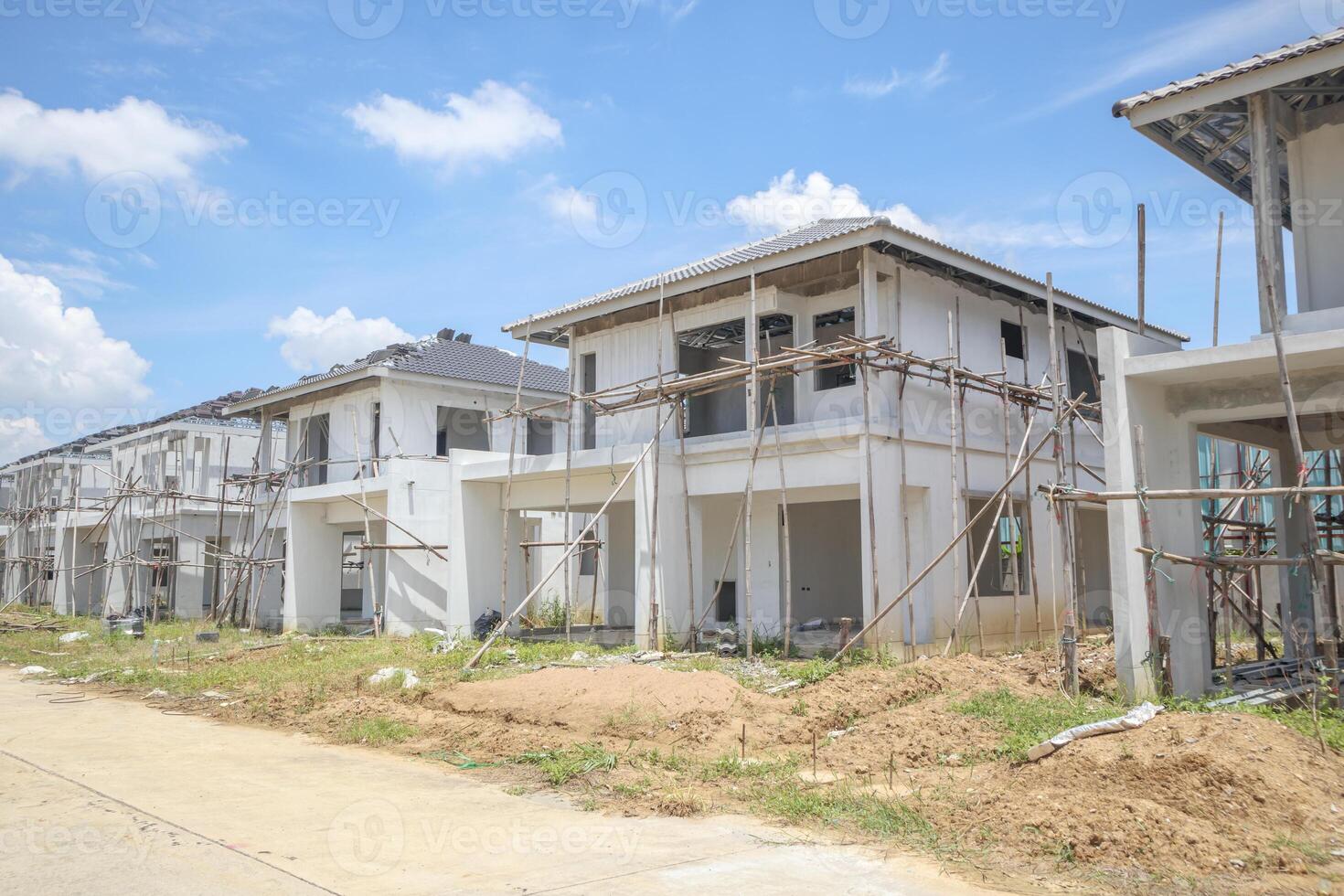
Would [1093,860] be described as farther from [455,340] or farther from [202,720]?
[455,340]

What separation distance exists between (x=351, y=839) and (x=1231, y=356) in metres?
8.26

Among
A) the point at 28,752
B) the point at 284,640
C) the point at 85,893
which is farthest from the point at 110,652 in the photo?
the point at 85,893

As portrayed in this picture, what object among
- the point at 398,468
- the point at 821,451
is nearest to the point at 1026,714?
the point at 821,451

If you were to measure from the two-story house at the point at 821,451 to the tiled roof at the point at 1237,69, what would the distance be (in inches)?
155

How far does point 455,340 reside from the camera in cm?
2647

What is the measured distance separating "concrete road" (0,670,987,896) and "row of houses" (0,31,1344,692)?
5.15 m

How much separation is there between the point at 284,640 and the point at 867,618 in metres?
11.9

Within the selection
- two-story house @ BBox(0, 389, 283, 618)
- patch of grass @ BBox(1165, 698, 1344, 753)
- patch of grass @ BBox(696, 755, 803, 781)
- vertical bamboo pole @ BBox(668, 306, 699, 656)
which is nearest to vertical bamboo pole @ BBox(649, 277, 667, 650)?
vertical bamboo pole @ BBox(668, 306, 699, 656)

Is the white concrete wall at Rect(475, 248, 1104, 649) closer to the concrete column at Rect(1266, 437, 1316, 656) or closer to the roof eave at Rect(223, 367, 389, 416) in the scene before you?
the concrete column at Rect(1266, 437, 1316, 656)

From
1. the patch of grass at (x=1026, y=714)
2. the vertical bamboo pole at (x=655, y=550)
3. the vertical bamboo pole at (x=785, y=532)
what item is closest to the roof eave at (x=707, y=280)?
the vertical bamboo pole at (x=655, y=550)

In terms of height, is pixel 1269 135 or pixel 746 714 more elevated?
pixel 1269 135

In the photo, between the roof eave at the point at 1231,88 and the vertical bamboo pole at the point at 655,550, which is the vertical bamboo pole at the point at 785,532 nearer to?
the vertical bamboo pole at the point at 655,550

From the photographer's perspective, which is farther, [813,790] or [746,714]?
[746,714]

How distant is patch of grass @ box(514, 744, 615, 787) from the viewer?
26.0 feet
